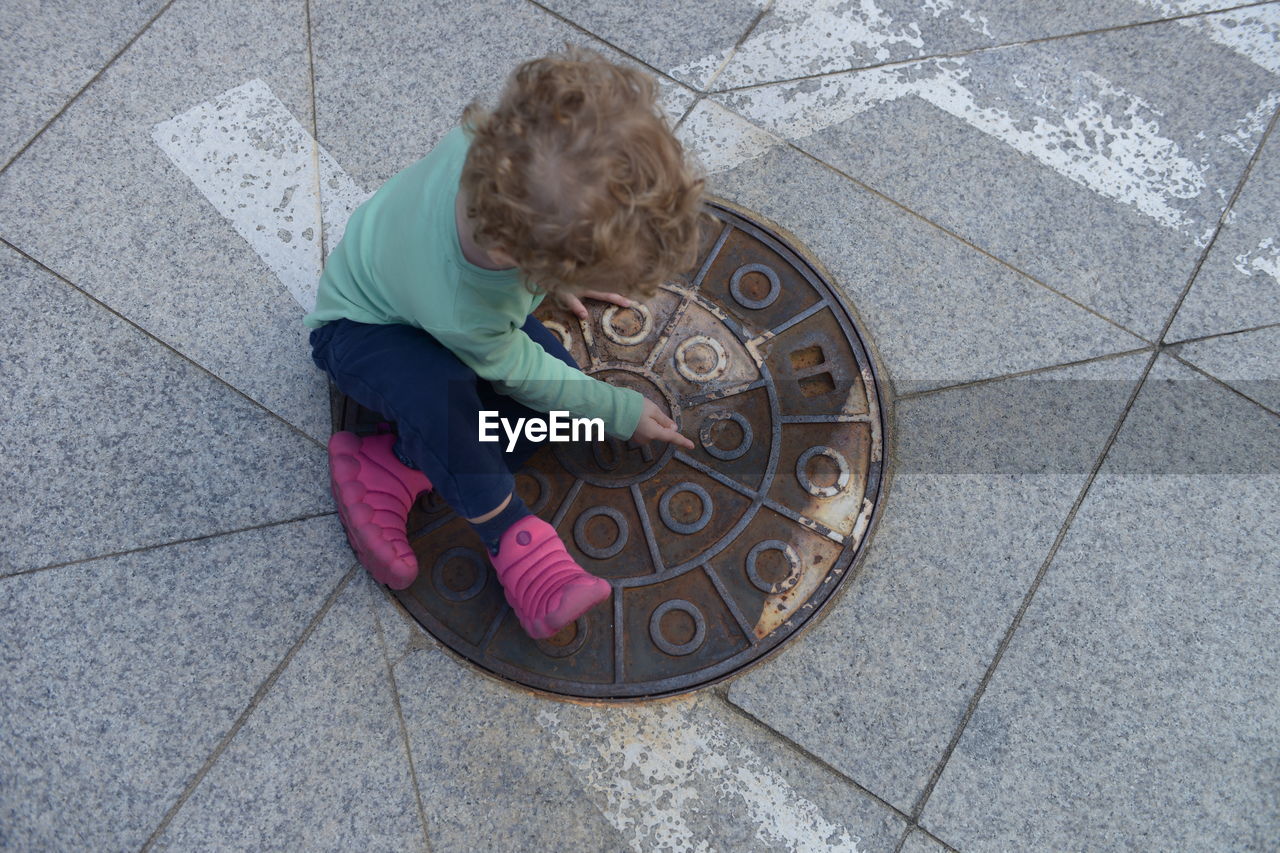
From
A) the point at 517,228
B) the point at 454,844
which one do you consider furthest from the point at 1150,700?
the point at 517,228

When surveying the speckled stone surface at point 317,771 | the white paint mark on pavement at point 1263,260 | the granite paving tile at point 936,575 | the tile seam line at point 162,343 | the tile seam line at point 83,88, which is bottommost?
the speckled stone surface at point 317,771

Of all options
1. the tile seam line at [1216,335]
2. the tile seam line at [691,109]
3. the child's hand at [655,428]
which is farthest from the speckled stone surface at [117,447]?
the tile seam line at [1216,335]

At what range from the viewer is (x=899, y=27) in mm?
2721

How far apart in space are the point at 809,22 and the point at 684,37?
40 cm

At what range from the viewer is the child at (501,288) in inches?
54.6

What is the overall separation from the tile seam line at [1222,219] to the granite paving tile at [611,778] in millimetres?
1550

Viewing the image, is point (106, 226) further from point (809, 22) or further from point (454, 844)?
point (809, 22)

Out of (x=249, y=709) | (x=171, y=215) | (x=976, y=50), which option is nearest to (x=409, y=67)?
(x=171, y=215)

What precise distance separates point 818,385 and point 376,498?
1151 mm

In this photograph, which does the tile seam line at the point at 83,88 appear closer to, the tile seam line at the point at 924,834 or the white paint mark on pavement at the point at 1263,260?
the tile seam line at the point at 924,834

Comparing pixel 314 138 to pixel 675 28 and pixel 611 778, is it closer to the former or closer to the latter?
pixel 675 28

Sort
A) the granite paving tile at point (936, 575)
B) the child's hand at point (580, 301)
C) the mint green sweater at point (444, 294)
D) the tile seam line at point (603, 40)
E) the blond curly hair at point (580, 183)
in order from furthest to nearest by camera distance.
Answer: the tile seam line at point (603, 40) < the child's hand at point (580, 301) < the granite paving tile at point (936, 575) < the mint green sweater at point (444, 294) < the blond curly hair at point (580, 183)

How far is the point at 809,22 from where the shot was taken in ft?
8.93

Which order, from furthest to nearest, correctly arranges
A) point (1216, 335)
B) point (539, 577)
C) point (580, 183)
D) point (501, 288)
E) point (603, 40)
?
point (603, 40)
point (1216, 335)
point (539, 577)
point (501, 288)
point (580, 183)
